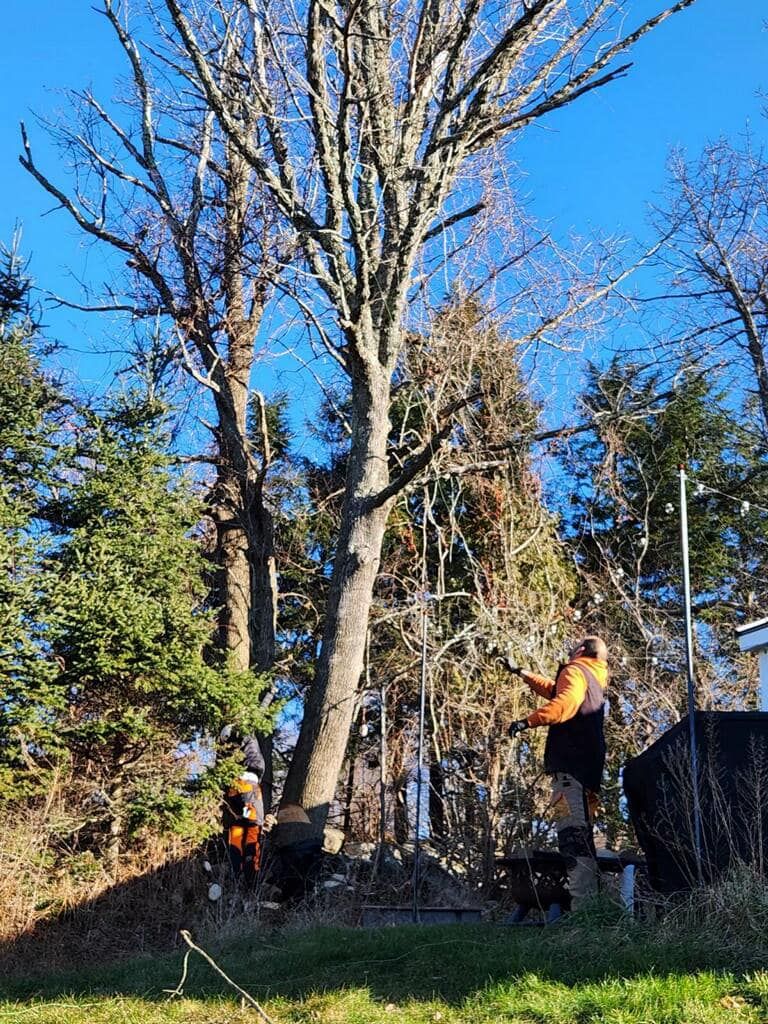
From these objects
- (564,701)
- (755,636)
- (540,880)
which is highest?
(755,636)

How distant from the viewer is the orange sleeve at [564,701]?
720 cm

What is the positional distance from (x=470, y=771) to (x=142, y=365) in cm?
558

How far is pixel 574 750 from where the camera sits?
7.32m

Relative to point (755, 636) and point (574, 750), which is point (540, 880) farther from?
point (755, 636)

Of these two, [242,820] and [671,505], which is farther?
[671,505]

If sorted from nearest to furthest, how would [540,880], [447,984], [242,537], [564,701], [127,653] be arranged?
1. [447,984]
2. [540,880]
3. [564,701]
4. [127,653]
5. [242,537]

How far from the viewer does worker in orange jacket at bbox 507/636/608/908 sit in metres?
7.11

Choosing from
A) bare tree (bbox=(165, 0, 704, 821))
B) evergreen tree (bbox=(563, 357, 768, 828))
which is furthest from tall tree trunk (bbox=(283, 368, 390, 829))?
evergreen tree (bbox=(563, 357, 768, 828))

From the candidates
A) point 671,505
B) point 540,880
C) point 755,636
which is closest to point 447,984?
point 540,880

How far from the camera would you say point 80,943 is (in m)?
7.91

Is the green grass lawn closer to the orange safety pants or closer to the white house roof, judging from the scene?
the orange safety pants

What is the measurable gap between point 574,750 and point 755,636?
4.27 m

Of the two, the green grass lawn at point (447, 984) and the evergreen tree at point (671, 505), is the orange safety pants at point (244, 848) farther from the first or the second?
the evergreen tree at point (671, 505)

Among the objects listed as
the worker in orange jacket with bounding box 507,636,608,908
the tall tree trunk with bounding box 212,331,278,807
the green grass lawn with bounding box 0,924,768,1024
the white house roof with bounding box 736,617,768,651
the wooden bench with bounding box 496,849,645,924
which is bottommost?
the green grass lawn with bounding box 0,924,768,1024
